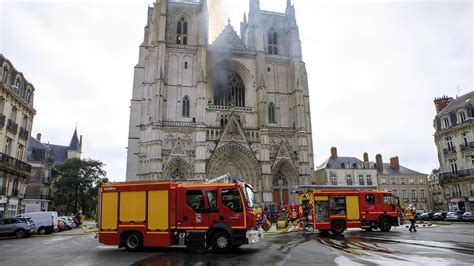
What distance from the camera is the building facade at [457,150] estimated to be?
33.8 m

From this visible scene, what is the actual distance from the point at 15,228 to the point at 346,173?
42156 mm

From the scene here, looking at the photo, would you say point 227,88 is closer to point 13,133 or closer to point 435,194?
point 13,133

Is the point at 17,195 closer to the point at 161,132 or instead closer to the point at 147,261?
the point at 161,132

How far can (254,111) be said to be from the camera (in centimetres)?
3691

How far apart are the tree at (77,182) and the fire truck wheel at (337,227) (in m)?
32.7

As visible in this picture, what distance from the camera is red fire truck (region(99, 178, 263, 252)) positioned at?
10.9m

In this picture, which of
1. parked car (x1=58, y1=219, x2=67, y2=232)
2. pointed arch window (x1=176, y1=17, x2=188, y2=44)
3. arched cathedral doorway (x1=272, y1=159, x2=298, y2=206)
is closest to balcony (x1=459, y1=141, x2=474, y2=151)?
arched cathedral doorway (x1=272, y1=159, x2=298, y2=206)

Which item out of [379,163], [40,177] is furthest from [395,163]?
[40,177]

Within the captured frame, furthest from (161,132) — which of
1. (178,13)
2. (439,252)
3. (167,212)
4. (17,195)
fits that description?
(439,252)

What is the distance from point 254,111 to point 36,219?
2273cm

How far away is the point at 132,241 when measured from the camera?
38.2 ft

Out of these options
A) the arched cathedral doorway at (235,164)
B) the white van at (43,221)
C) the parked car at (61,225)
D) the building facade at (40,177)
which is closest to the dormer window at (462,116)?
the arched cathedral doorway at (235,164)

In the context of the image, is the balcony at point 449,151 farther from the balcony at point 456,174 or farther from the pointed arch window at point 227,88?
the pointed arch window at point 227,88

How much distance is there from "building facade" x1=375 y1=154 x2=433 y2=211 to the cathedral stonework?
69.7 ft
